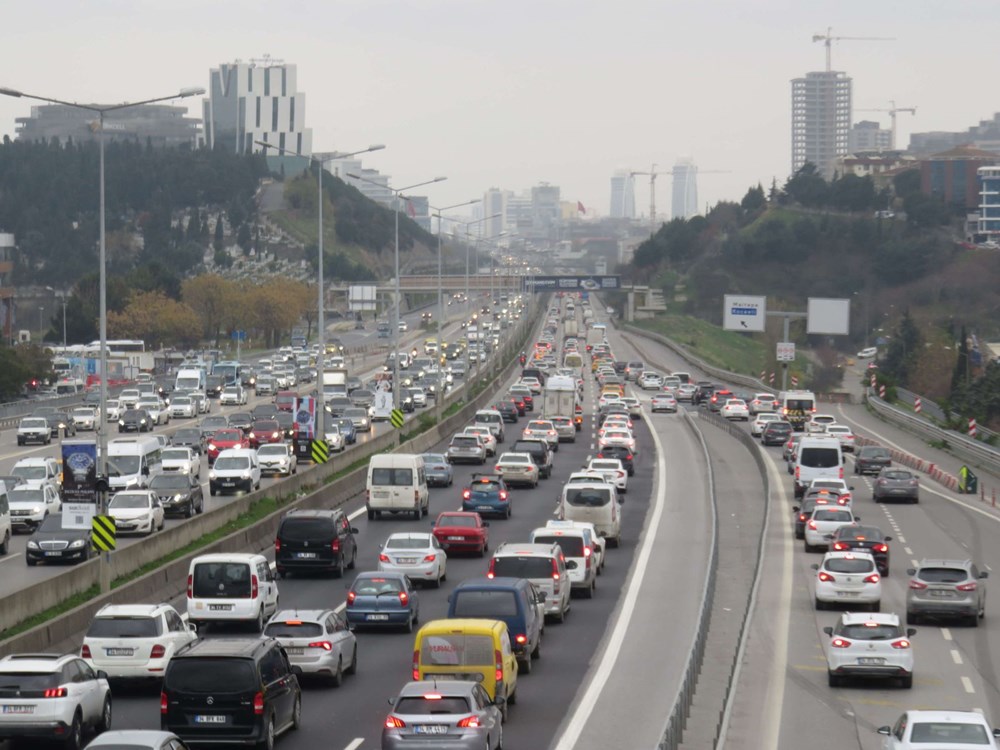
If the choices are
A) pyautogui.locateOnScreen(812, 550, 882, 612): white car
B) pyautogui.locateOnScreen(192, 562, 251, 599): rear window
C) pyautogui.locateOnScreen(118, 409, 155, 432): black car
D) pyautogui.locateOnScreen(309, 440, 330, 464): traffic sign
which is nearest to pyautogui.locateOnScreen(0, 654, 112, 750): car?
pyautogui.locateOnScreen(192, 562, 251, 599): rear window

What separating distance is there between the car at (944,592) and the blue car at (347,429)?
127ft

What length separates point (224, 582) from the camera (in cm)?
2977

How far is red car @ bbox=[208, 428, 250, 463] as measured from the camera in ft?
206

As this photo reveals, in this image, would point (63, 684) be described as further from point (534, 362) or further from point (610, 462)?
point (534, 362)

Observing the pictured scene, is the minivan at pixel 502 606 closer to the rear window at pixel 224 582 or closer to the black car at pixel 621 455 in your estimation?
the rear window at pixel 224 582

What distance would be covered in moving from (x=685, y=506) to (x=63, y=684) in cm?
3489

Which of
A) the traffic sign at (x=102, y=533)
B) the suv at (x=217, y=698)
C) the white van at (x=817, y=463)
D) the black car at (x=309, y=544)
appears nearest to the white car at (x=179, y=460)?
the black car at (x=309, y=544)

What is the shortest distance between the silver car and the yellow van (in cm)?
275

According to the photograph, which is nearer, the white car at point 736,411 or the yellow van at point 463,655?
the yellow van at point 463,655

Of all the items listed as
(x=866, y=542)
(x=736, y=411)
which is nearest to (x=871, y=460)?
(x=736, y=411)

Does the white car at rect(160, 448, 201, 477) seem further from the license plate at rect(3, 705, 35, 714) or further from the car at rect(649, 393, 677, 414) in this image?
the car at rect(649, 393, 677, 414)

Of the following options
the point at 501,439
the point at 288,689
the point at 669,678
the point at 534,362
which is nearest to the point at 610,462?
the point at 501,439

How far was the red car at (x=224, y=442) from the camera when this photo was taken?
6281 cm

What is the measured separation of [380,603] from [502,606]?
14.9ft
